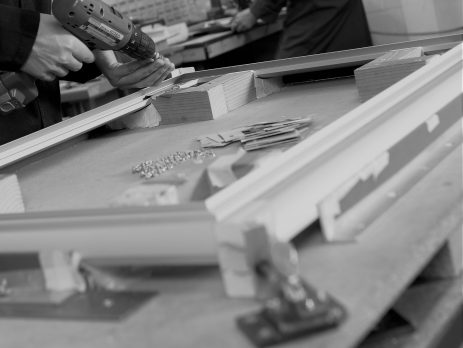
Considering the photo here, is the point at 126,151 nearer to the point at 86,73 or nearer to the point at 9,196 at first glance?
the point at 9,196

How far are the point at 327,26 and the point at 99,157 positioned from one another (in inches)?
67.6

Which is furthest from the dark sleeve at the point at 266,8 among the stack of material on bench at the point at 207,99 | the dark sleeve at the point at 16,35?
the dark sleeve at the point at 16,35

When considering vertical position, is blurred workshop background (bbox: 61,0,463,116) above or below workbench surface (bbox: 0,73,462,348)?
above

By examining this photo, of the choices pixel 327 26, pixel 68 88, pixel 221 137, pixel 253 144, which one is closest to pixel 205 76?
pixel 221 137

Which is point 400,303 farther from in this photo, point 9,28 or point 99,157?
point 9,28

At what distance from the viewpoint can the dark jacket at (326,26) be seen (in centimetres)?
304

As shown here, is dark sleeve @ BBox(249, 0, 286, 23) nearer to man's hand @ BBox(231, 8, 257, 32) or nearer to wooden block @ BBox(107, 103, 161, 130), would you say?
man's hand @ BBox(231, 8, 257, 32)

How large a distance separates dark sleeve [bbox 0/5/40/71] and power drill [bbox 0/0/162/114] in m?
0.05

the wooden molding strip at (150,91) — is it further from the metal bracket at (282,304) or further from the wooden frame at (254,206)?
the metal bracket at (282,304)

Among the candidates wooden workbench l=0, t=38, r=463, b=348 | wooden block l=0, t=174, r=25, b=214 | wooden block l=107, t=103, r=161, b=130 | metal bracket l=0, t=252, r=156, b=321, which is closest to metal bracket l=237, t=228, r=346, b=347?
wooden workbench l=0, t=38, r=463, b=348

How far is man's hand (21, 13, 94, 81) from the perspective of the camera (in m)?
1.64

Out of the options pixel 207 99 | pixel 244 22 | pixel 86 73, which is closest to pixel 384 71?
pixel 207 99

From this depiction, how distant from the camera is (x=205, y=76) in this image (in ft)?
6.38

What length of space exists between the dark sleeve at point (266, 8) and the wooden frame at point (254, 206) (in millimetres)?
2581
